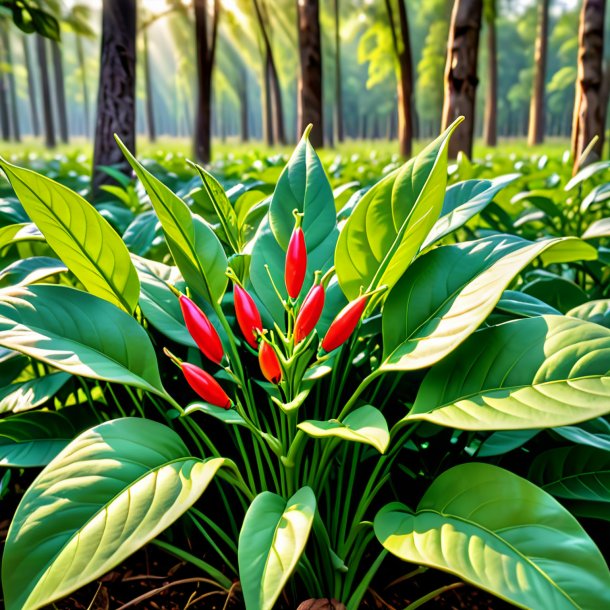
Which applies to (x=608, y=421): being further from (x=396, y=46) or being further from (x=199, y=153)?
(x=396, y=46)

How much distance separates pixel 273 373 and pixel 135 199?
2237 millimetres

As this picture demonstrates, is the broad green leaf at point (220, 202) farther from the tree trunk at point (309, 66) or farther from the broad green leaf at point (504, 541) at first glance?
the tree trunk at point (309, 66)

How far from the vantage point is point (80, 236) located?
1103mm

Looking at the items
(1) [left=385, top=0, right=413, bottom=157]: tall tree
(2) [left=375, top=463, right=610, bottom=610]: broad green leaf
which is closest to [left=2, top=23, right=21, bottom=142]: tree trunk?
(1) [left=385, top=0, right=413, bottom=157]: tall tree

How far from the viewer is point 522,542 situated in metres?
0.83

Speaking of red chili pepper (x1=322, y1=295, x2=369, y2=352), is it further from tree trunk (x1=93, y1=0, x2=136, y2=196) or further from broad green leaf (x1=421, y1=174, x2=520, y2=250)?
tree trunk (x1=93, y1=0, x2=136, y2=196)

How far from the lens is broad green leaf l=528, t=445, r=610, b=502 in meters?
1.14

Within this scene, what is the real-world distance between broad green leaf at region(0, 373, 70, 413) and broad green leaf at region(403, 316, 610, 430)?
28.9 inches

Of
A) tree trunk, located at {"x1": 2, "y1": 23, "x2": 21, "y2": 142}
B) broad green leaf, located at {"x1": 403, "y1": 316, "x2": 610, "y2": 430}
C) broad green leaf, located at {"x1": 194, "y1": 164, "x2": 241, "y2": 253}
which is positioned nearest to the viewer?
broad green leaf, located at {"x1": 403, "y1": 316, "x2": 610, "y2": 430}

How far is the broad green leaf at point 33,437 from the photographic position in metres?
1.20

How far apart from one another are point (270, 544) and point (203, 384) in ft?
0.83

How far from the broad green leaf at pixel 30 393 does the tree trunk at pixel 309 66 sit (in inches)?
288

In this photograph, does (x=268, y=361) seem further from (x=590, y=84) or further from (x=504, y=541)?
(x=590, y=84)

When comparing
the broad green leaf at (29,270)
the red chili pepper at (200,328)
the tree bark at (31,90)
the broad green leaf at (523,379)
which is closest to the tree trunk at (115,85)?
the broad green leaf at (29,270)
